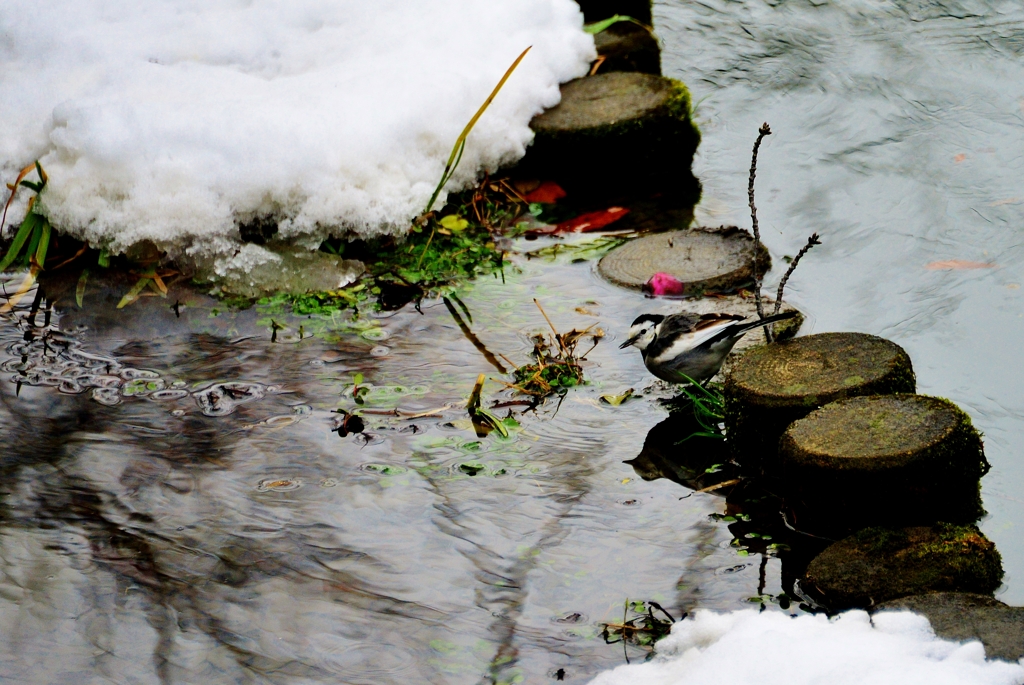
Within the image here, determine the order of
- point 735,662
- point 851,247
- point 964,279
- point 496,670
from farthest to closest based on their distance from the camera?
point 851,247, point 964,279, point 496,670, point 735,662

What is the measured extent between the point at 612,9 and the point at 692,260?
2.79m

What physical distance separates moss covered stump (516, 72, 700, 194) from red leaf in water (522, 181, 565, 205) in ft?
0.22

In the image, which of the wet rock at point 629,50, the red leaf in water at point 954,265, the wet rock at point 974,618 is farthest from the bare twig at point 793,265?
the wet rock at point 629,50

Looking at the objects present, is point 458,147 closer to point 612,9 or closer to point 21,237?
point 21,237

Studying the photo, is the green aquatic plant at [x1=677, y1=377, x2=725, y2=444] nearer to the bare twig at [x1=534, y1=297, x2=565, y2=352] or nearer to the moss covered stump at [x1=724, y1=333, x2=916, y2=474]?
the moss covered stump at [x1=724, y1=333, x2=916, y2=474]

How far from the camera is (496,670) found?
2.33 metres

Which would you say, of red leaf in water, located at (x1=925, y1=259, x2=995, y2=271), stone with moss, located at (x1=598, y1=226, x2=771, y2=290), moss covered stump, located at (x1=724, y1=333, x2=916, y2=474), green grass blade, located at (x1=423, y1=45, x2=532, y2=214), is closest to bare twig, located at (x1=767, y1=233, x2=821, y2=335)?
moss covered stump, located at (x1=724, y1=333, x2=916, y2=474)

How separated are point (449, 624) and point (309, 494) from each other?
744 millimetres

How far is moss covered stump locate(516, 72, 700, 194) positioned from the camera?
16.9 ft

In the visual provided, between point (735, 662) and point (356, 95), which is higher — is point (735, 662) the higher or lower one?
the lower one

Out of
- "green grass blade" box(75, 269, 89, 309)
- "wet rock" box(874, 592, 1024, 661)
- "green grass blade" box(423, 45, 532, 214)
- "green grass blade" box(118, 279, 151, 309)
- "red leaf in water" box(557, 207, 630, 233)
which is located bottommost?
"red leaf in water" box(557, 207, 630, 233)

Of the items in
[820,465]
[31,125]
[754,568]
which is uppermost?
[31,125]

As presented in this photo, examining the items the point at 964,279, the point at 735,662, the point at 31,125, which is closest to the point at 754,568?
the point at 735,662

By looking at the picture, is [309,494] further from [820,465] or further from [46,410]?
[820,465]
